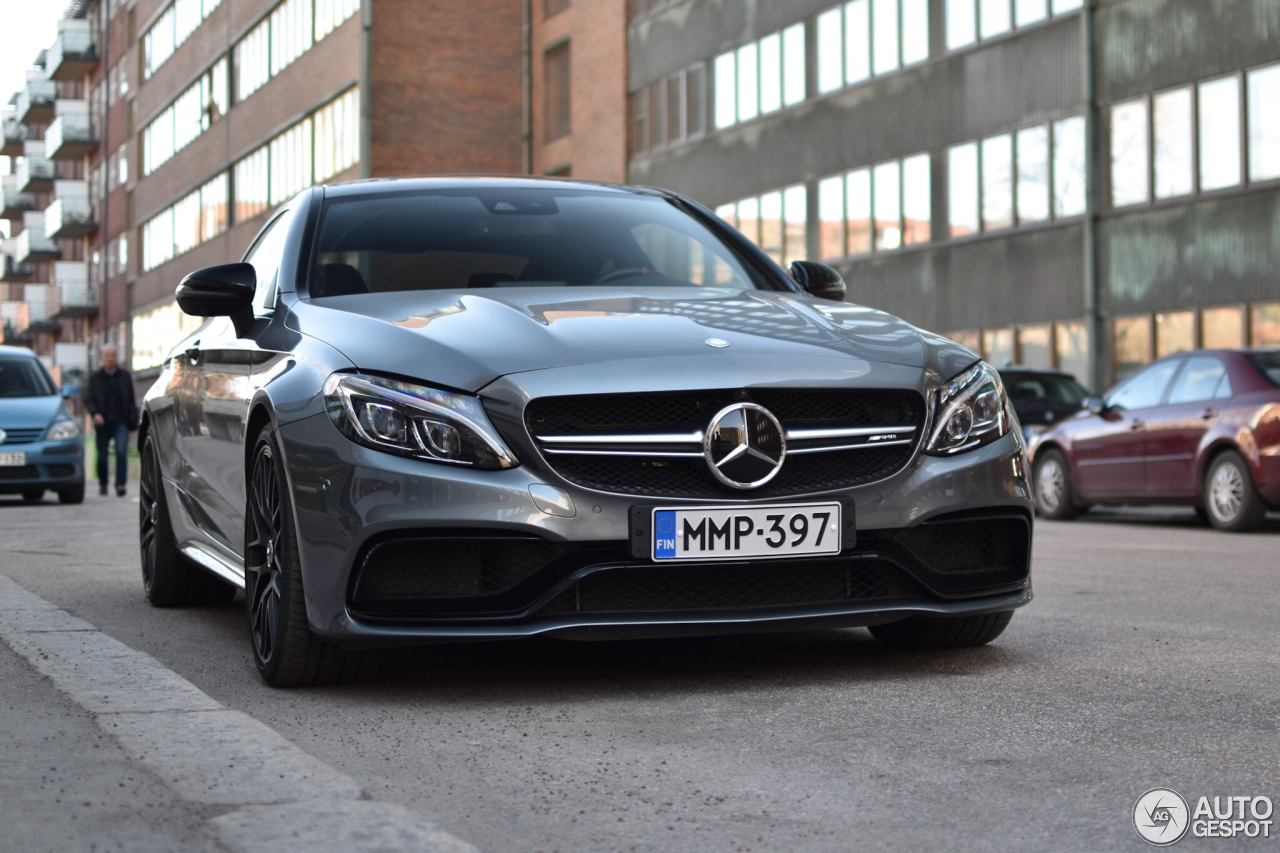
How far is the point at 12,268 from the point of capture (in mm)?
105750

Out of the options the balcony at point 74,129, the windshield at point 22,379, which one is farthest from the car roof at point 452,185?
the balcony at point 74,129

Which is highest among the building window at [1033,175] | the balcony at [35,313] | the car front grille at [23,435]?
the balcony at [35,313]

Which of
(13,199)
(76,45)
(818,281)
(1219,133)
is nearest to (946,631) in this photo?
(818,281)

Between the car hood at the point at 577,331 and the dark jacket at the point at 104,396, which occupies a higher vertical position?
the dark jacket at the point at 104,396

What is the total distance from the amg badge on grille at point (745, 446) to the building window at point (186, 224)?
179ft

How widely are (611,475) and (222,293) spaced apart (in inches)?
74.4

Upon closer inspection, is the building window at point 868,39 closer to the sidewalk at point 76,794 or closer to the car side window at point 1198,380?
the car side window at point 1198,380

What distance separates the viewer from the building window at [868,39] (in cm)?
3064

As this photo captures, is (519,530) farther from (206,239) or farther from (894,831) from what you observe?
(206,239)

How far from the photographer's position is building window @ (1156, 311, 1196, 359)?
1002 inches

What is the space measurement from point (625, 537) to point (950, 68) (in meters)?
26.4

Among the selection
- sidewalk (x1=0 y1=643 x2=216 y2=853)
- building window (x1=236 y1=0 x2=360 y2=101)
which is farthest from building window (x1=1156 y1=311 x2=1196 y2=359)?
building window (x1=236 y1=0 x2=360 y2=101)

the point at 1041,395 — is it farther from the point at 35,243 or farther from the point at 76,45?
the point at 35,243

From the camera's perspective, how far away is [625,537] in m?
4.71
